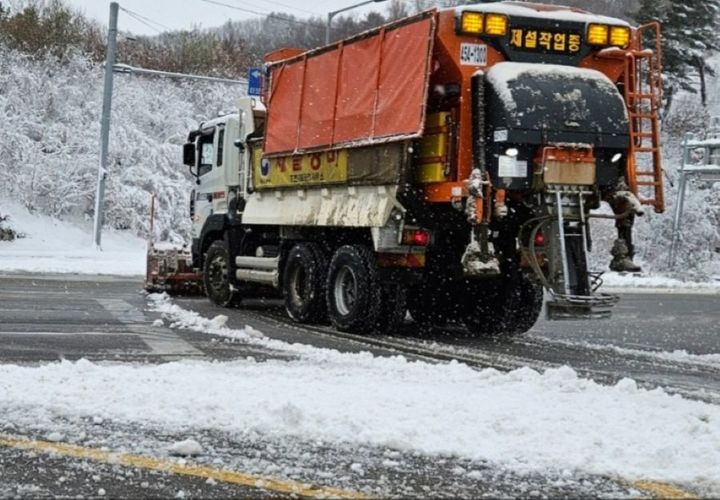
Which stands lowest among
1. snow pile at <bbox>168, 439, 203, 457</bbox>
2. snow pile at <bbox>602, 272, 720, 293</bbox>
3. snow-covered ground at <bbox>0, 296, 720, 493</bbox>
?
snow pile at <bbox>168, 439, 203, 457</bbox>

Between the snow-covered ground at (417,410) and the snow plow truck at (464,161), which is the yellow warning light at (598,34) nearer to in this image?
the snow plow truck at (464,161)

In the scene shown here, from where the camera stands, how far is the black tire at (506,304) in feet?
40.6

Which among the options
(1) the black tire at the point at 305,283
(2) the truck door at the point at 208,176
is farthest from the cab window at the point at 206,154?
(1) the black tire at the point at 305,283

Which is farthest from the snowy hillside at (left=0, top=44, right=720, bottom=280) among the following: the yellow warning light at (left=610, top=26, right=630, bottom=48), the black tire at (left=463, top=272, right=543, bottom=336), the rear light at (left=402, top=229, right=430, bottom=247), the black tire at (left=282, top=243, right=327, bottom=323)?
the rear light at (left=402, top=229, right=430, bottom=247)

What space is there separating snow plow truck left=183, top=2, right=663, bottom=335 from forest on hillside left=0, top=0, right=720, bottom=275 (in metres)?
18.8

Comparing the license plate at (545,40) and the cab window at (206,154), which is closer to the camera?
the license plate at (545,40)

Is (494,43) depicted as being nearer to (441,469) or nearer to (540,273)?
(540,273)

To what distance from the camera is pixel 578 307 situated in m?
9.95

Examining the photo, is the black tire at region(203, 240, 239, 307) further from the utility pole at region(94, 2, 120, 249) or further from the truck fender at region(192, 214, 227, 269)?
the utility pole at region(94, 2, 120, 249)

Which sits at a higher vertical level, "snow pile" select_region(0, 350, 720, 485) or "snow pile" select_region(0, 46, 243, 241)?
"snow pile" select_region(0, 46, 243, 241)

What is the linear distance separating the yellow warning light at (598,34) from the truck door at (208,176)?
21.5 ft

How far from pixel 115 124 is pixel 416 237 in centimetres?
2663

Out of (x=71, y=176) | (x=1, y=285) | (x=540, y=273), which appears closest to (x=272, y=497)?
(x=540, y=273)

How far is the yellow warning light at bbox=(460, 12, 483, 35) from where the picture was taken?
10219 mm
